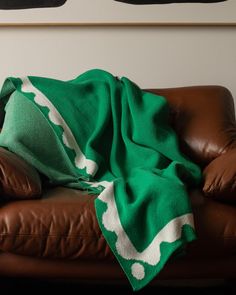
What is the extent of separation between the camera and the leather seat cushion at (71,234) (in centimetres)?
126

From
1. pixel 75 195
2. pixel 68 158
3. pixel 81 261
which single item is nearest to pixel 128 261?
pixel 81 261

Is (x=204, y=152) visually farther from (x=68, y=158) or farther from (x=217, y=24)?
(x=217, y=24)

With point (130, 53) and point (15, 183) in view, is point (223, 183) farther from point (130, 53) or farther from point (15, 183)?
point (130, 53)

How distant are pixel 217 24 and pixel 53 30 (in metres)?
0.80

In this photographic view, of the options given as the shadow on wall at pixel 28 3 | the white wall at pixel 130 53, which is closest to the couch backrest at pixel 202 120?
the white wall at pixel 130 53

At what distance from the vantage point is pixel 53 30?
7.05 feet

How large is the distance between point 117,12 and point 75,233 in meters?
1.24

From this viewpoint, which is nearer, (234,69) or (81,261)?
(81,261)

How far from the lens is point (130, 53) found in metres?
2.16

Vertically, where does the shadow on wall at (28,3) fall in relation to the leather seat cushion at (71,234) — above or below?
above

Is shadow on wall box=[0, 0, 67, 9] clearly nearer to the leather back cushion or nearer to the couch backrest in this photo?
the couch backrest

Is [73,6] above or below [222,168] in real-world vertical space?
above

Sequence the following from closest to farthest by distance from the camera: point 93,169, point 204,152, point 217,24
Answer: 1. point 93,169
2. point 204,152
3. point 217,24

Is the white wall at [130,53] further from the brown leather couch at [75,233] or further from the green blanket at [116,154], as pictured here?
the brown leather couch at [75,233]
